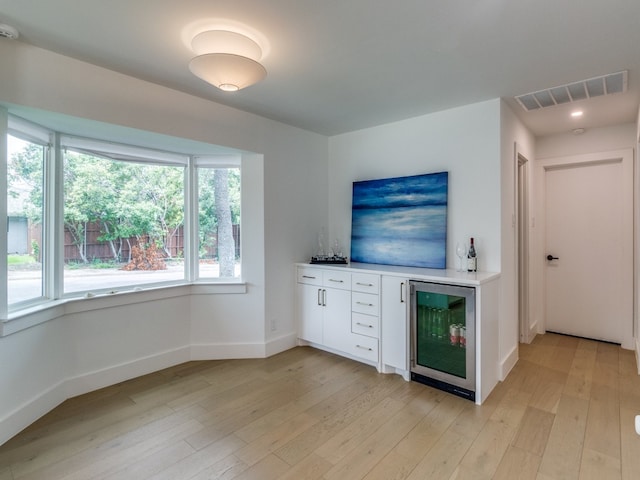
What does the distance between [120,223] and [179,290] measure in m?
0.82

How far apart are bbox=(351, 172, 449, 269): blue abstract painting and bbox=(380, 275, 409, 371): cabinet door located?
0.51m

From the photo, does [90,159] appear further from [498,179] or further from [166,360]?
[498,179]

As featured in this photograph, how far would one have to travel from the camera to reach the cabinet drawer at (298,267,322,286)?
11.6 ft

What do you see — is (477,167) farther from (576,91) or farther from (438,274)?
(438,274)

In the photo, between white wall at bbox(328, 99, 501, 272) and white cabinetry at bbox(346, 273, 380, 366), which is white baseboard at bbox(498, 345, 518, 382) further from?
white cabinetry at bbox(346, 273, 380, 366)

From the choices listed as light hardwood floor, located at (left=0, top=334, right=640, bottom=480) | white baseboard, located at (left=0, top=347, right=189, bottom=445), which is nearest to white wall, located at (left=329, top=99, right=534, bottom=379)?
light hardwood floor, located at (left=0, top=334, right=640, bottom=480)

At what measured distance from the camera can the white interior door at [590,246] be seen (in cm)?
364

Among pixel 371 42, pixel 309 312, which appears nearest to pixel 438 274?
pixel 309 312

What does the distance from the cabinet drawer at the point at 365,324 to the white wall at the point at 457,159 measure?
93 centimetres

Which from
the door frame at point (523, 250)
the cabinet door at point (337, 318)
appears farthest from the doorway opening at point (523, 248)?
the cabinet door at point (337, 318)

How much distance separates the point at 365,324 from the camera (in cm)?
316

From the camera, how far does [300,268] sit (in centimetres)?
372

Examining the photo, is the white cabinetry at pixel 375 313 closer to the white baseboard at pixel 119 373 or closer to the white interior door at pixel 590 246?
the white baseboard at pixel 119 373

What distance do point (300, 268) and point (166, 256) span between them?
1.39 metres
